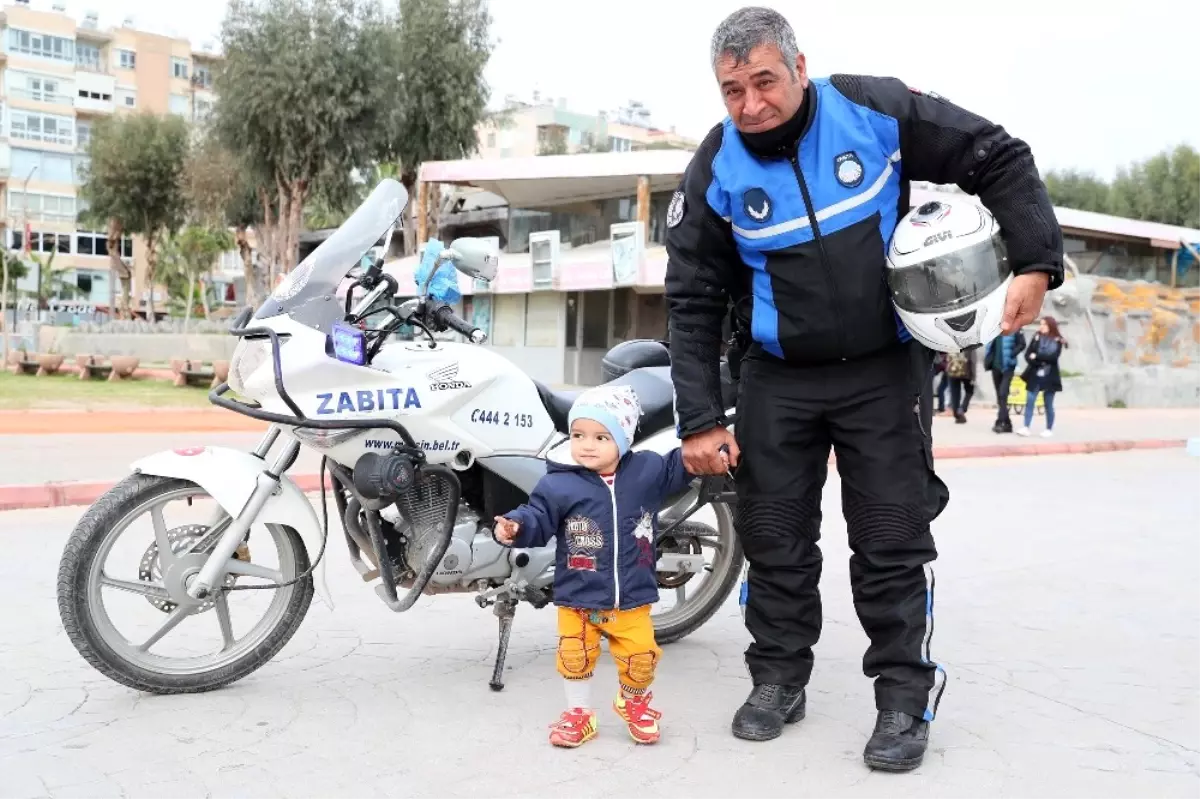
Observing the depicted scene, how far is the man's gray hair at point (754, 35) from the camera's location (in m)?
3.00

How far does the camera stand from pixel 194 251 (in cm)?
5544

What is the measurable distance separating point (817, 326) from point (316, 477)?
18.7 ft

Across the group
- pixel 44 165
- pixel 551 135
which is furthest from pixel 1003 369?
pixel 44 165

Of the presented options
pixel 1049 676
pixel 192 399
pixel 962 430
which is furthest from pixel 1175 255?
pixel 1049 676

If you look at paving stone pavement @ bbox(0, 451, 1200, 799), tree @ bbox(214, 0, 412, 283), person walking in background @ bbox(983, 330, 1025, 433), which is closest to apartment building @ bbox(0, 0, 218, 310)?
tree @ bbox(214, 0, 412, 283)

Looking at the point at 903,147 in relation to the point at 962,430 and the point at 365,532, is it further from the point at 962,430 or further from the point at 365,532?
the point at 962,430

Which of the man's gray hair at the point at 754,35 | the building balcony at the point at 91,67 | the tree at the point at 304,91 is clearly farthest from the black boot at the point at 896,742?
the building balcony at the point at 91,67

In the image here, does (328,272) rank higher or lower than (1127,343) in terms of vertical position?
higher

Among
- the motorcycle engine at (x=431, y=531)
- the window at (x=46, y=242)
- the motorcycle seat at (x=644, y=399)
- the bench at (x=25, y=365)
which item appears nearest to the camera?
the motorcycle engine at (x=431, y=531)

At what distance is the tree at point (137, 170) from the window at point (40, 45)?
102ft

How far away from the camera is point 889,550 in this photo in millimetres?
3223

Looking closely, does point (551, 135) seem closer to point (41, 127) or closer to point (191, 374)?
point (41, 127)

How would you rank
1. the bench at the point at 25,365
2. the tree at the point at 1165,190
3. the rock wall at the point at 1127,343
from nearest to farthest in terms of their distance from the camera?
the bench at the point at 25,365, the rock wall at the point at 1127,343, the tree at the point at 1165,190

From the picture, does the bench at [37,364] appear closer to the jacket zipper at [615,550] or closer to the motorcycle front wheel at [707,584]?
the motorcycle front wheel at [707,584]
